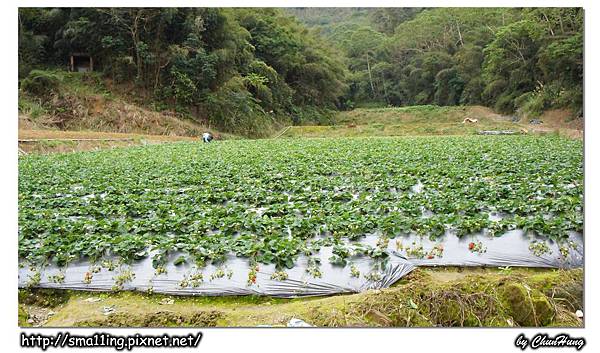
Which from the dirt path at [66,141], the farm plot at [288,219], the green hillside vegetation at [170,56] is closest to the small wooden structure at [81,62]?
the green hillside vegetation at [170,56]

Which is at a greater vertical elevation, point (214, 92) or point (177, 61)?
point (177, 61)

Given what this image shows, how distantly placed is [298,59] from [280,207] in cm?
3088

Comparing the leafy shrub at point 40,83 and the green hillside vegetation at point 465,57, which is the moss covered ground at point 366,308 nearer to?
the green hillside vegetation at point 465,57

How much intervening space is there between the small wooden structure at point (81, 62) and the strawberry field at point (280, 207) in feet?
54.3

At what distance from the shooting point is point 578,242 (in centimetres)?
436

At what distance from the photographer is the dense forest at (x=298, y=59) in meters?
22.8

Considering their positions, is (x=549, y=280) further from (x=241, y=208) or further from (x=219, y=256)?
(x=241, y=208)

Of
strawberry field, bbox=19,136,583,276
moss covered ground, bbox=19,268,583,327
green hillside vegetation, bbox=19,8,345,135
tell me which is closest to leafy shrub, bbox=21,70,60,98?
green hillside vegetation, bbox=19,8,345,135

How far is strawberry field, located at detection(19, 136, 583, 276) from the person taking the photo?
4.20 meters

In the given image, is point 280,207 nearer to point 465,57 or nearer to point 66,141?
point 66,141

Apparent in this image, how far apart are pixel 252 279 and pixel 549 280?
7.34 feet

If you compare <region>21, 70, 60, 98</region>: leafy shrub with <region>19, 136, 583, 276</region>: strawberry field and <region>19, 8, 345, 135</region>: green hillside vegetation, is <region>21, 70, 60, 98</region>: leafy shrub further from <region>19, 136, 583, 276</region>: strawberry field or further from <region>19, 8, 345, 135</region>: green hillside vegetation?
<region>19, 136, 583, 276</region>: strawberry field

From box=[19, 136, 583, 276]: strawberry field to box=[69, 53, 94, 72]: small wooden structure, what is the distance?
651 inches

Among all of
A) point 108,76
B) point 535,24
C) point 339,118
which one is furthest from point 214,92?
point 535,24
